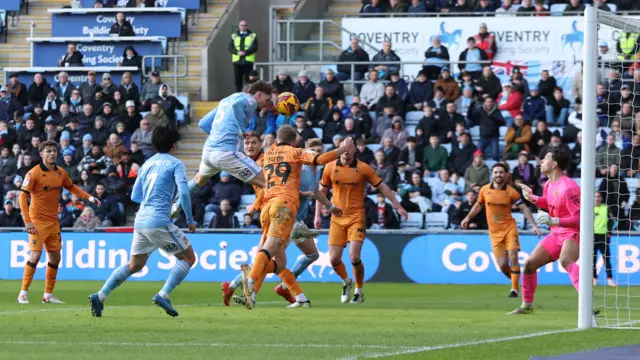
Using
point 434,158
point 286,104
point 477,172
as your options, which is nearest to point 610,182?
point 477,172

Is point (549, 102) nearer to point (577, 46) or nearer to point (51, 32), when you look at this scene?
point (577, 46)

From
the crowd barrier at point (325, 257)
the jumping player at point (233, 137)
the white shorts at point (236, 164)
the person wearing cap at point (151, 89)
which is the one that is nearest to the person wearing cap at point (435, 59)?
the crowd barrier at point (325, 257)

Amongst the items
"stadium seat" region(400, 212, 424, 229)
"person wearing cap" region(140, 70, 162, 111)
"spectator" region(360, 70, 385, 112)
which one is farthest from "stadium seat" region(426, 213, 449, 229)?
"person wearing cap" region(140, 70, 162, 111)

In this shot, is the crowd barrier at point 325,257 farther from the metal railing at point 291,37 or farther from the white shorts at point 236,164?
the white shorts at point 236,164

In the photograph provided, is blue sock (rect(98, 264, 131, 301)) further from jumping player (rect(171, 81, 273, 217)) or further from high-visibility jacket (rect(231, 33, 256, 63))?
high-visibility jacket (rect(231, 33, 256, 63))

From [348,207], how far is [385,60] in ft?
40.2

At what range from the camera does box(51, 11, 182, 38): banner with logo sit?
33.3m

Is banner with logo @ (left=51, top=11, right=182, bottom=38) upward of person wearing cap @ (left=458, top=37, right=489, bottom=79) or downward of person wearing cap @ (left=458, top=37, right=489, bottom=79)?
upward

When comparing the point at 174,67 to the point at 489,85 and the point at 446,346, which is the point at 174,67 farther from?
the point at 446,346

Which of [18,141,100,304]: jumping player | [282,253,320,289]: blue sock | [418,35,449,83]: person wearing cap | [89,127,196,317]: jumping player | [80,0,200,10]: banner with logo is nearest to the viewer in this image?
[89,127,196,317]: jumping player

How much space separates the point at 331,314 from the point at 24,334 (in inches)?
170

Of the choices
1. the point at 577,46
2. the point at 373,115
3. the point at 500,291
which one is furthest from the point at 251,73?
the point at 500,291

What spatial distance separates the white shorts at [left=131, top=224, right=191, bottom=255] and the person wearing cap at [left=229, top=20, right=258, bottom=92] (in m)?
17.2

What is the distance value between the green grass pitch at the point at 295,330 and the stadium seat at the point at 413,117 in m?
10.7
